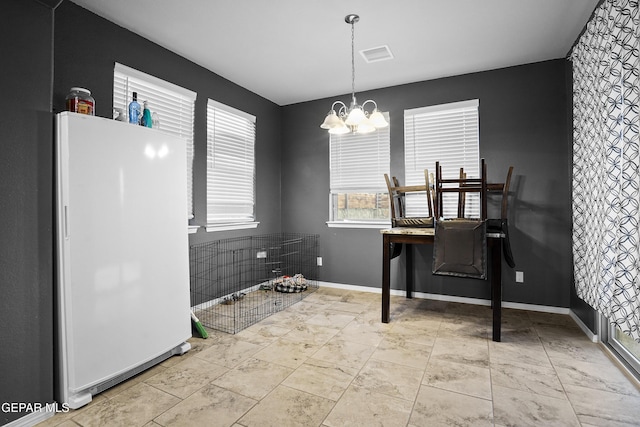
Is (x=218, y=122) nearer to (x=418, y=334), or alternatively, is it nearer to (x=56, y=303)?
(x=56, y=303)

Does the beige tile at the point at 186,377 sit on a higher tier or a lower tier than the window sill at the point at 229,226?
lower

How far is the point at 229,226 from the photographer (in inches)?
144

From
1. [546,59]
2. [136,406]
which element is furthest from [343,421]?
[546,59]

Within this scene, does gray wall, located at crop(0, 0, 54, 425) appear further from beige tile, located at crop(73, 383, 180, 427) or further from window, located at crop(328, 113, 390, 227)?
window, located at crop(328, 113, 390, 227)

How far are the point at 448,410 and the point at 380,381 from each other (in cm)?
42

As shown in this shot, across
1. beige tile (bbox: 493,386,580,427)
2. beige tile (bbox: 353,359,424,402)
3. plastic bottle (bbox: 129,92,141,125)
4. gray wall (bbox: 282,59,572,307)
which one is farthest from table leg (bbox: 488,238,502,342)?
plastic bottle (bbox: 129,92,141,125)

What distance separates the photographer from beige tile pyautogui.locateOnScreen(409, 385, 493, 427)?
5.20ft

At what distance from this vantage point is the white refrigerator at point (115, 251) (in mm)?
1708

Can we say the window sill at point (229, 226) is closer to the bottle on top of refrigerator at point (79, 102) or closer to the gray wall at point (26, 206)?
the bottle on top of refrigerator at point (79, 102)

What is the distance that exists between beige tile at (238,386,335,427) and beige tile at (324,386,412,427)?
0.07 metres

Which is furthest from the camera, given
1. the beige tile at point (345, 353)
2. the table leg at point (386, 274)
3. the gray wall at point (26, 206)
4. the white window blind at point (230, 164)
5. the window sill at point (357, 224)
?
the window sill at point (357, 224)

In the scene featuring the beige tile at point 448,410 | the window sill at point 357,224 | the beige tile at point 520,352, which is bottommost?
the beige tile at point 448,410

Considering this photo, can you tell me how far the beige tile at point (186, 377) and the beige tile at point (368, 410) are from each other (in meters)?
0.84

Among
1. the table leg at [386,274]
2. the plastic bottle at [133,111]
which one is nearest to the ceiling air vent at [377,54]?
the table leg at [386,274]
